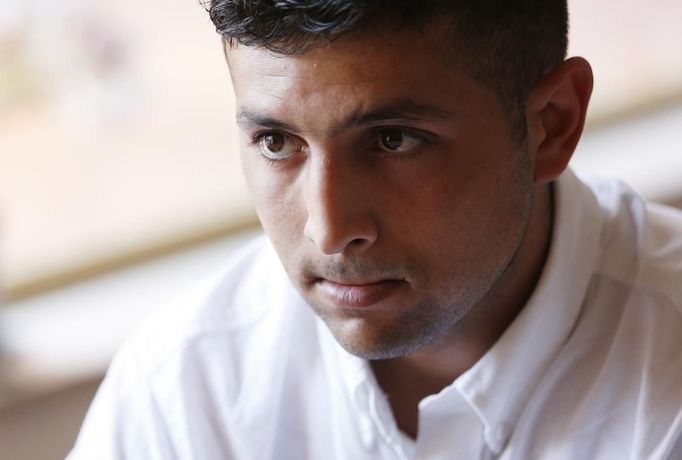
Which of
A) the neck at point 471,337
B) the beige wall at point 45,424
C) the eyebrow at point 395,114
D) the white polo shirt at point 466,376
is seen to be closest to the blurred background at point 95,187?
the beige wall at point 45,424

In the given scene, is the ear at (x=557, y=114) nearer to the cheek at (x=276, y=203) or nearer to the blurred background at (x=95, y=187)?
the cheek at (x=276, y=203)

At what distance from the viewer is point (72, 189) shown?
6.70 feet

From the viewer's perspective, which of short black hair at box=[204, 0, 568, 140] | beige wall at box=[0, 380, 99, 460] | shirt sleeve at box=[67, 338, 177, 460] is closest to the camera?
short black hair at box=[204, 0, 568, 140]

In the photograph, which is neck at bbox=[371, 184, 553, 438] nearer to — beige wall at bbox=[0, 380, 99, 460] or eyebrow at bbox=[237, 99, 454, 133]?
→ eyebrow at bbox=[237, 99, 454, 133]

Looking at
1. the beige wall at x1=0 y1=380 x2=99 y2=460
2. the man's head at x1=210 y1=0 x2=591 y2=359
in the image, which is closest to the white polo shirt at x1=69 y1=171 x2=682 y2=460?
the man's head at x1=210 y1=0 x2=591 y2=359

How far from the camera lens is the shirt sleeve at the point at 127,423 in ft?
4.32

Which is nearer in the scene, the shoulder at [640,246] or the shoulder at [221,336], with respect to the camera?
the shoulder at [640,246]

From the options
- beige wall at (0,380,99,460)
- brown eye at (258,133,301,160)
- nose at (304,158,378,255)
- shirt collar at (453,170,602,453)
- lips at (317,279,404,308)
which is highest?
beige wall at (0,380,99,460)

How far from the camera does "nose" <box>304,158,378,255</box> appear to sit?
1050 mm

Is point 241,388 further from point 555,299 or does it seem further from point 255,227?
point 255,227

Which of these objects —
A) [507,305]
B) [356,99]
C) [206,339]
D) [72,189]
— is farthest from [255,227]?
[356,99]

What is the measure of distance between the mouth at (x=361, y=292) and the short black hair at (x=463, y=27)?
213 millimetres

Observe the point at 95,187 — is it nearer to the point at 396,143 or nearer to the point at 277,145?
the point at 277,145

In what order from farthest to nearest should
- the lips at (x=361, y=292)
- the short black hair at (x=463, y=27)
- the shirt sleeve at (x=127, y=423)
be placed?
the shirt sleeve at (x=127, y=423), the lips at (x=361, y=292), the short black hair at (x=463, y=27)
